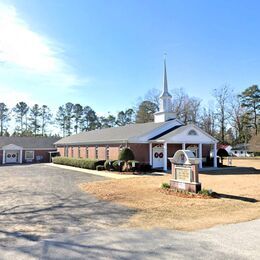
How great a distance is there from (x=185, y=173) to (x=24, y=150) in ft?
112

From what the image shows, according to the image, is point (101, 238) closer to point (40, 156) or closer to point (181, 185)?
point (181, 185)

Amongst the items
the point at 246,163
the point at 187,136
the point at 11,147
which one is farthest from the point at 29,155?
the point at 246,163

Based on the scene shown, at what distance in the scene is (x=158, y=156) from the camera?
27.2 m

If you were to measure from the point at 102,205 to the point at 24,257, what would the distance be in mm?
5294

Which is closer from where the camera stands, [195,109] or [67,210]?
[67,210]

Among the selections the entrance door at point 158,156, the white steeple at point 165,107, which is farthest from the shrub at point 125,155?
the white steeple at point 165,107

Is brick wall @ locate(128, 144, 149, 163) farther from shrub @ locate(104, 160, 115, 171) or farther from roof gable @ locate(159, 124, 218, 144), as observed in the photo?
shrub @ locate(104, 160, 115, 171)

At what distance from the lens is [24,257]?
537cm

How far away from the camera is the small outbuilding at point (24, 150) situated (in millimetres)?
41562

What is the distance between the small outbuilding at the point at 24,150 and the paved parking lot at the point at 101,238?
34.1 metres

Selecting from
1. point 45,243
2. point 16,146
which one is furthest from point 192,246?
point 16,146

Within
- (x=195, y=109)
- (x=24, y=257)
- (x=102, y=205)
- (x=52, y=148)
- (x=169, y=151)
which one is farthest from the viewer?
(x=195, y=109)

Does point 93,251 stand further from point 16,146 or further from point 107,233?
point 16,146

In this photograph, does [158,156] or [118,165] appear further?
[158,156]
